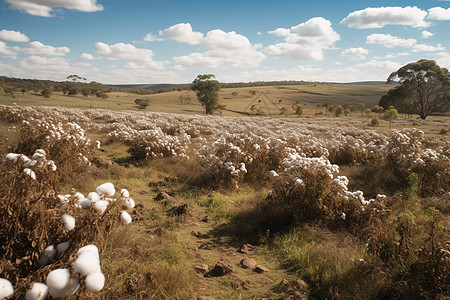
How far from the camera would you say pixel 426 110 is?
164ft

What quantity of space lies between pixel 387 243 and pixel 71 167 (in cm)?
694

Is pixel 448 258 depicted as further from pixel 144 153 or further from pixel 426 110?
pixel 426 110

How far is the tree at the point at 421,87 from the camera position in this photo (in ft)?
156

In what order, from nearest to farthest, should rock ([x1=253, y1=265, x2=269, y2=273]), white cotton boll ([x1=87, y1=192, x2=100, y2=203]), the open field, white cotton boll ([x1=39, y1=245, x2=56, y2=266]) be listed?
1. white cotton boll ([x1=39, y1=245, x2=56, y2=266])
2. white cotton boll ([x1=87, y1=192, x2=100, y2=203])
3. rock ([x1=253, y1=265, x2=269, y2=273])
4. the open field

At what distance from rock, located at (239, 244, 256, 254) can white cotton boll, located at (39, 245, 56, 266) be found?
298 centimetres

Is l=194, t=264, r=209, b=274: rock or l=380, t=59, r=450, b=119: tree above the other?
l=380, t=59, r=450, b=119: tree

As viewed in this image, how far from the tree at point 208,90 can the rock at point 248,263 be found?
55.4m

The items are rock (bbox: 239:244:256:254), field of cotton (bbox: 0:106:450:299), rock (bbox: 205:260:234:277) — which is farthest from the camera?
rock (bbox: 239:244:256:254)

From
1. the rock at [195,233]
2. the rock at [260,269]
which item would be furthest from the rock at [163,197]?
the rock at [260,269]

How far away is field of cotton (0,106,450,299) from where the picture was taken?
247 centimetres

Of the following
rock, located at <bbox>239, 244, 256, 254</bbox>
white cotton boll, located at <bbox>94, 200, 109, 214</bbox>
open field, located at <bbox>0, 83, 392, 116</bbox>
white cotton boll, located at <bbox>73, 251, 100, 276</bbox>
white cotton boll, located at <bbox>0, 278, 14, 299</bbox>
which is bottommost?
rock, located at <bbox>239, 244, 256, 254</bbox>

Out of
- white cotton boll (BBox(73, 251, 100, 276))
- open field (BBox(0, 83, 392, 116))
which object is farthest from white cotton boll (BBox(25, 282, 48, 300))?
open field (BBox(0, 83, 392, 116))

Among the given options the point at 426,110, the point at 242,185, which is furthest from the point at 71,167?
the point at 426,110

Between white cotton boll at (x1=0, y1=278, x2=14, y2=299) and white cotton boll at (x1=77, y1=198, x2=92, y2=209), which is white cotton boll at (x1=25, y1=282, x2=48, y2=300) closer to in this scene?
white cotton boll at (x1=0, y1=278, x2=14, y2=299)
